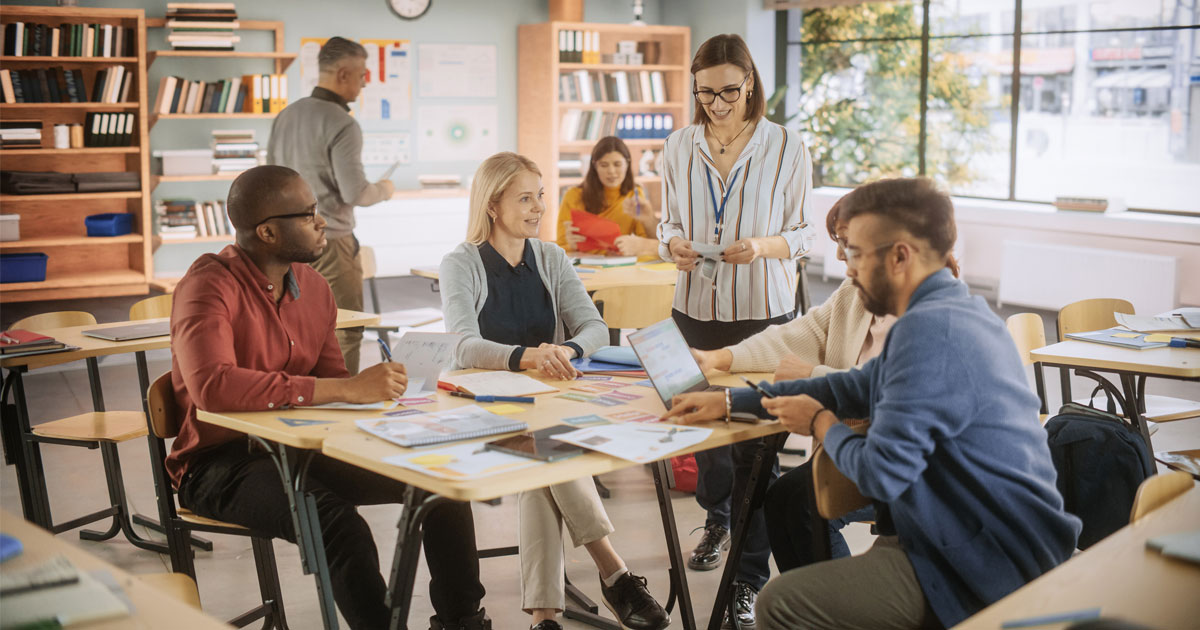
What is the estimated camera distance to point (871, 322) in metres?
2.79

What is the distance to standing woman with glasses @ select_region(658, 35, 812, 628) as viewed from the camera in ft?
11.0

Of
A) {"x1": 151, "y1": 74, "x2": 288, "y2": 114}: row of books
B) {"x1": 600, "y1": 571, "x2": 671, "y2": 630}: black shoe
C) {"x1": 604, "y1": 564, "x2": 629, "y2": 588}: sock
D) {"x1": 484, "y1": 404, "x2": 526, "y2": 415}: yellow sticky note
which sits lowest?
{"x1": 600, "y1": 571, "x2": 671, "y2": 630}: black shoe

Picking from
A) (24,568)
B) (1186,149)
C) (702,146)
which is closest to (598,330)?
(702,146)

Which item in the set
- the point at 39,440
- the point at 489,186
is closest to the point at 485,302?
the point at 489,186

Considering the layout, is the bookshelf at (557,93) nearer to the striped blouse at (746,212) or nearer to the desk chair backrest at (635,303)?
the desk chair backrest at (635,303)

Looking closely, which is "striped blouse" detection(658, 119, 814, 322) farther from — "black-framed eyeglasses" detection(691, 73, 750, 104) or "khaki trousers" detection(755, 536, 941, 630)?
"khaki trousers" detection(755, 536, 941, 630)

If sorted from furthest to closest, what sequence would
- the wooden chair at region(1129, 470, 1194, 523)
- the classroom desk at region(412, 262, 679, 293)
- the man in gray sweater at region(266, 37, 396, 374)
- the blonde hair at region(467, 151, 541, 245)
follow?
the man in gray sweater at region(266, 37, 396, 374) → the classroom desk at region(412, 262, 679, 293) → the blonde hair at region(467, 151, 541, 245) → the wooden chair at region(1129, 470, 1194, 523)

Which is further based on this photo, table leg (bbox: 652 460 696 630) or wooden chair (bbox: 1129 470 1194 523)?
table leg (bbox: 652 460 696 630)

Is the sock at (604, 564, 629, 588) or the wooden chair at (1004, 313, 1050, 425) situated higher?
the wooden chair at (1004, 313, 1050, 425)

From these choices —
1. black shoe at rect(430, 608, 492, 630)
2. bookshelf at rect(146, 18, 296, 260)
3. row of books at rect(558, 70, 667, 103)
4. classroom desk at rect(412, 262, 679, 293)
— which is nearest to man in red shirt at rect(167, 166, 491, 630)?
black shoe at rect(430, 608, 492, 630)

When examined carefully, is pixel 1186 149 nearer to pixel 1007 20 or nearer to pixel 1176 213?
pixel 1176 213

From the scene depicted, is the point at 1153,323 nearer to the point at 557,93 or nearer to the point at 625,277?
the point at 625,277

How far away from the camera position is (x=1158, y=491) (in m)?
1.85

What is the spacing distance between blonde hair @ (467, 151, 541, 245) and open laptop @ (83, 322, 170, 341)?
4.08 ft
